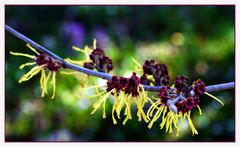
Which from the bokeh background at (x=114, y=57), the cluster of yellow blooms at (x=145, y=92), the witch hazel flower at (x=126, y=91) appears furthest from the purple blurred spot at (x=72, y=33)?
the witch hazel flower at (x=126, y=91)

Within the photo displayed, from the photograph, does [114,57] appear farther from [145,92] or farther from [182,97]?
[182,97]

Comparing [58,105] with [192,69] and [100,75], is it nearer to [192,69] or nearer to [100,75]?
[192,69]

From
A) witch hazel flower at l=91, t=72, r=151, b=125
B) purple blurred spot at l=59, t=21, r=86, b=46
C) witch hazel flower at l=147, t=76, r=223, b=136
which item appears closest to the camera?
witch hazel flower at l=147, t=76, r=223, b=136

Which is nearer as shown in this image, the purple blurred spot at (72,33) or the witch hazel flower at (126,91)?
the witch hazel flower at (126,91)

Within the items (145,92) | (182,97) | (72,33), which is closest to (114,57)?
(72,33)

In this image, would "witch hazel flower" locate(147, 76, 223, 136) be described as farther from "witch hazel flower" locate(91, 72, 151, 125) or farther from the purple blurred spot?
the purple blurred spot

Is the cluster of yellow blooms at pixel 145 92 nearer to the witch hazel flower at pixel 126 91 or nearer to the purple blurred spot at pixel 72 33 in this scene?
the witch hazel flower at pixel 126 91

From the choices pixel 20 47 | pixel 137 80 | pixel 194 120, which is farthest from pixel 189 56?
pixel 137 80

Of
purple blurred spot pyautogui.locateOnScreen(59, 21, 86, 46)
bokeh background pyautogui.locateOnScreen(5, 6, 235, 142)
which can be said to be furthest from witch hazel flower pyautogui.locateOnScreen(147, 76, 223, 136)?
purple blurred spot pyautogui.locateOnScreen(59, 21, 86, 46)
